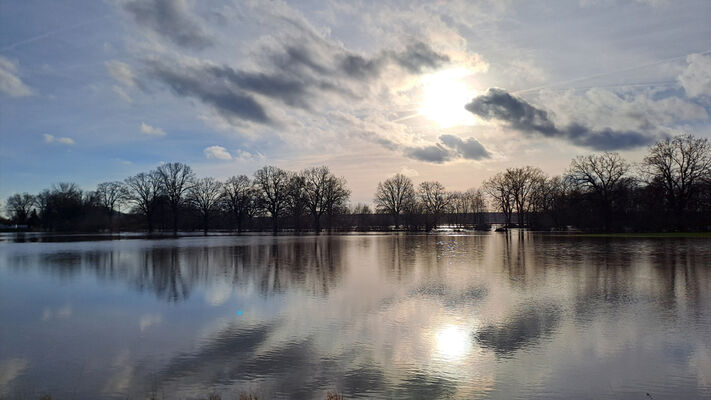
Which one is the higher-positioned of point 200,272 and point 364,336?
point 200,272

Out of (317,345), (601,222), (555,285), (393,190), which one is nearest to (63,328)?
(317,345)

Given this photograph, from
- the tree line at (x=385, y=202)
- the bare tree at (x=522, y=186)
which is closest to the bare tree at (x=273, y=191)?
the tree line at (x=385, y=202)

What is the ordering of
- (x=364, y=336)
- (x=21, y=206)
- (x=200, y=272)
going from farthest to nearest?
1. (x=21, y=206)
2. (x=200, y=272)
3. (x=364, y=336)

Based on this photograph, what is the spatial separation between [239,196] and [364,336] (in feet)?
286

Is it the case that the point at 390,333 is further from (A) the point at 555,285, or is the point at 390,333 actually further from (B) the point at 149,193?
(B) the point at 149,193

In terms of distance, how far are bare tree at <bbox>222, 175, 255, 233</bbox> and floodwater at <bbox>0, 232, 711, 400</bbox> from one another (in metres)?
73.7

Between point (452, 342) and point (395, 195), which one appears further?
point (395, 195)

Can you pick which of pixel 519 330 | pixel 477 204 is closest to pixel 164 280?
pixel 519 330

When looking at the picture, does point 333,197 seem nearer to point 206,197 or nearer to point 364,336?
point 206,197

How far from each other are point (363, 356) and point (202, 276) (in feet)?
42.5

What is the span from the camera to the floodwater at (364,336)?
657 centimetres

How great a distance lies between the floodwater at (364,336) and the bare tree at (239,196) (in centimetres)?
7369

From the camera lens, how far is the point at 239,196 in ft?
305

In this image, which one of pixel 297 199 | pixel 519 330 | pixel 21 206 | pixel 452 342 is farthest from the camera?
pixel 21 206
